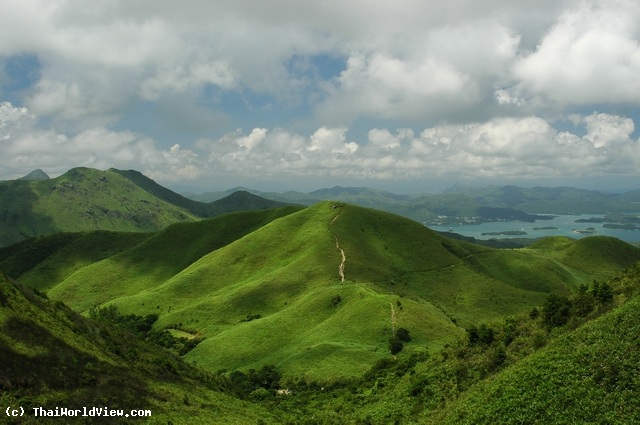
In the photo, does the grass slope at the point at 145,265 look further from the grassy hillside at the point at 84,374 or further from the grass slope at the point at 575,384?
the grass slope at the point at 575,384

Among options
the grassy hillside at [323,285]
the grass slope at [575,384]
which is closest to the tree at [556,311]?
the grass slope at [575,384]

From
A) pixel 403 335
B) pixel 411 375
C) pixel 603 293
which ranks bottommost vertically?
pixel 403 335

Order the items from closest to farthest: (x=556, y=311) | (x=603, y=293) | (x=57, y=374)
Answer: (x=57, y=374) < (x=603, y=293) < (x=556, y=311)

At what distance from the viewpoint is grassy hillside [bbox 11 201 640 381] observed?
226ft

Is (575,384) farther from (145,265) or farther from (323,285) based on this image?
(145,265)

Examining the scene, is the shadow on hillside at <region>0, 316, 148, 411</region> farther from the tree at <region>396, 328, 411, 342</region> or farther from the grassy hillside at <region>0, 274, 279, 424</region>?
the tree at <region>396, 328, 411, 342</region>

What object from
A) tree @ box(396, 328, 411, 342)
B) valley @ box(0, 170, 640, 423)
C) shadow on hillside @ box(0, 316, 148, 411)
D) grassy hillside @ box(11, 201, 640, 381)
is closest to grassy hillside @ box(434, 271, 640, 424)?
valley @ box(0, 170, 640, 423)

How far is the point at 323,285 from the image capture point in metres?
101

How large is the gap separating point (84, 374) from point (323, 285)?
244ft


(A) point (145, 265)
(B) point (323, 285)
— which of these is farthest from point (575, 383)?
(A) point (145, 265)

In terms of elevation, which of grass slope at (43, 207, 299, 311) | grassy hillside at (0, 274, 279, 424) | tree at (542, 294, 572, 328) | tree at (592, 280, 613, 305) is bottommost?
grass slope at (43, 207, 299, 311)

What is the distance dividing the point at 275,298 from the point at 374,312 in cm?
3561

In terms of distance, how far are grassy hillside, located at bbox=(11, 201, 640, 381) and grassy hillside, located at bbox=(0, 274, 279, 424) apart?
67.8ft

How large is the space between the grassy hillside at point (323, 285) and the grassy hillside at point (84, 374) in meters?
20.7
